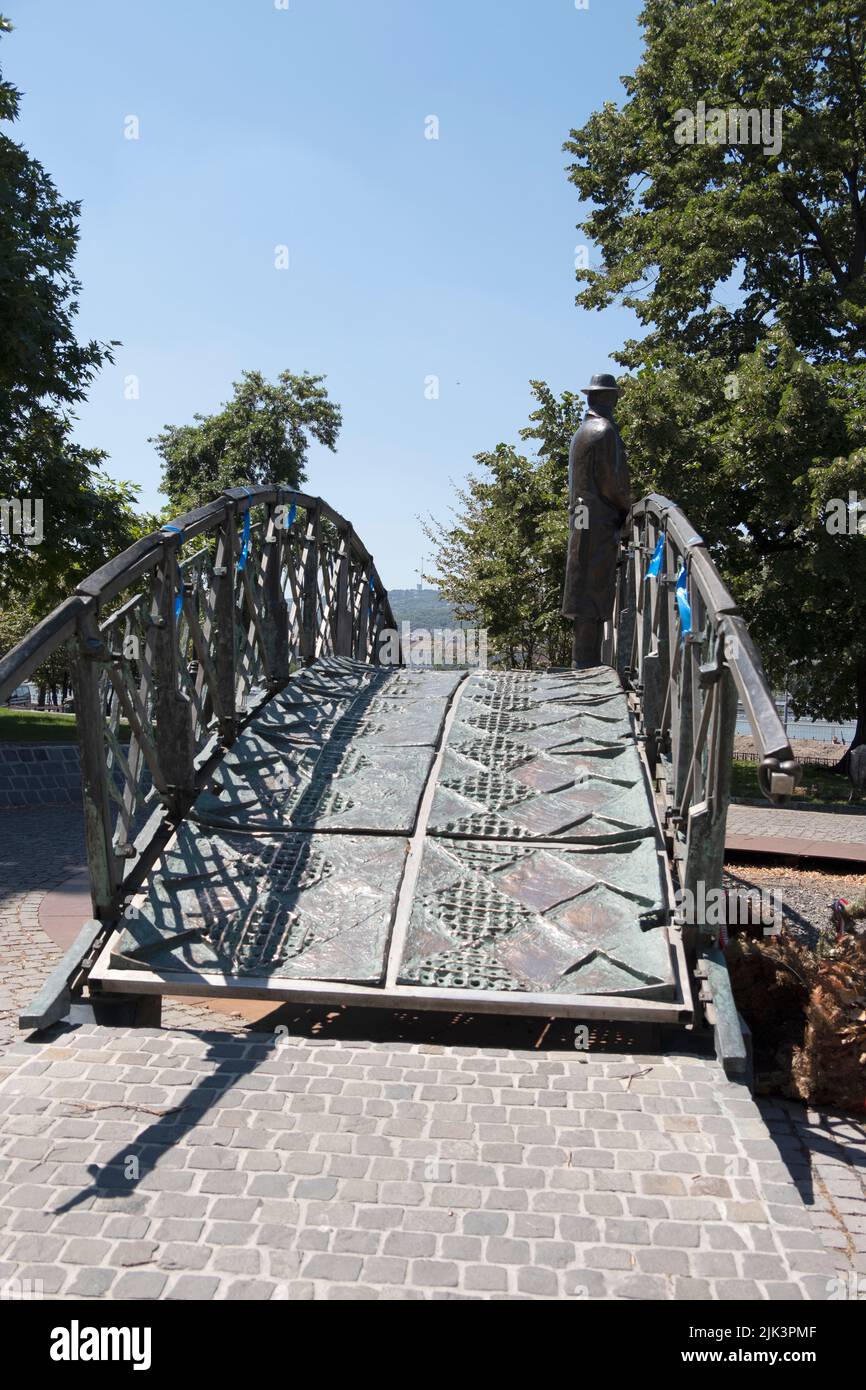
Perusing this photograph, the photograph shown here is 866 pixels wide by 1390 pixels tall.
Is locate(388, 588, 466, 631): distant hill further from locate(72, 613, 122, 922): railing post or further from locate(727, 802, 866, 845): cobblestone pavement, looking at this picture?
locate(72, 613, 122, 922): railing post

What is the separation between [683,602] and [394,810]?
5.74ft

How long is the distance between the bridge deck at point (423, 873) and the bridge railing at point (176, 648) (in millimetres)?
208

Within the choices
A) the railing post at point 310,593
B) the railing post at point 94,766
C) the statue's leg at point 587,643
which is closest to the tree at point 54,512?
the railing post at point 310,593

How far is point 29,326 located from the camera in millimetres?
13617

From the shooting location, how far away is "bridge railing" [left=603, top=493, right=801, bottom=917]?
11.5ft

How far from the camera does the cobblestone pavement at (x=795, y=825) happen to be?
10562mm

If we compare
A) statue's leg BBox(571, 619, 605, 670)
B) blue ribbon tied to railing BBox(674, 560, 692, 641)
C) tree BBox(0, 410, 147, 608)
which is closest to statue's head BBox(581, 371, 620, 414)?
statue's leg BBox(571, 619, 605, 670)

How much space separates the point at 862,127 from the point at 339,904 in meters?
17.1

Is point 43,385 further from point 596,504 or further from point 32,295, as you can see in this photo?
point 596,504

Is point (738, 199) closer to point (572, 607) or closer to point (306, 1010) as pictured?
point (572, 607)

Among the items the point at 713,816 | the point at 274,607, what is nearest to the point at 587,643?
the point at 274,607

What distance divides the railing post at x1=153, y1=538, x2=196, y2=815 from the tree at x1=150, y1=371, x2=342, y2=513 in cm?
2570

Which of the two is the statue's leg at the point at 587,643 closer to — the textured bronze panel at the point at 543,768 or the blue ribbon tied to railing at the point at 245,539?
the textured bronze panel at the point at 543,768
